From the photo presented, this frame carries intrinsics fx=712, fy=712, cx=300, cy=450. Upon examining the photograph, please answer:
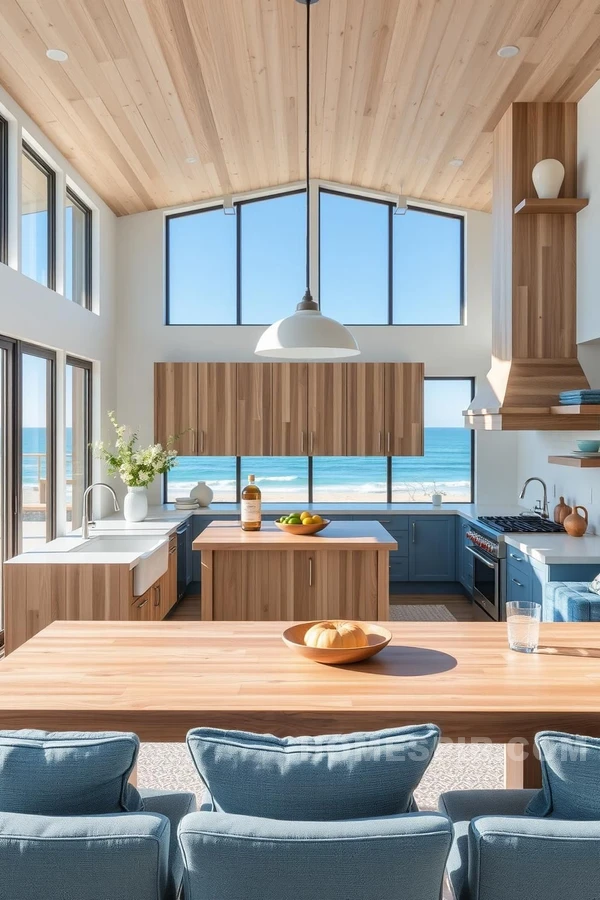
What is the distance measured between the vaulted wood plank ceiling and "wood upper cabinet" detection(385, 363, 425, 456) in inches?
66.6

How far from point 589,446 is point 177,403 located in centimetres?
364

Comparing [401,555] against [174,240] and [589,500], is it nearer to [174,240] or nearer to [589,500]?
[589,500]

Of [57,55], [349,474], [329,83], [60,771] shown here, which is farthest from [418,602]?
[349,474]

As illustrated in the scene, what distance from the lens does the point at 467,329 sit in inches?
271

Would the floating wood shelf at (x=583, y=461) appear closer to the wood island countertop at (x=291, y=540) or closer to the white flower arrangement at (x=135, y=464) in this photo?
the wood island countertop at (x=291, y=540)

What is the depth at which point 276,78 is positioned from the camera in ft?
14.5

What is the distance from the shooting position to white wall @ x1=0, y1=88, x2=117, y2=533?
423cm

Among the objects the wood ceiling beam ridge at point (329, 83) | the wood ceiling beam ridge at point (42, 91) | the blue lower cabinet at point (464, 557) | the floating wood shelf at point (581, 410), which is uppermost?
the wood ceiling beam ridge at point (329, 83)

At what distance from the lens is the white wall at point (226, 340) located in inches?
269

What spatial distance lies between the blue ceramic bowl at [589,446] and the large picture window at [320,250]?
267 centimetres

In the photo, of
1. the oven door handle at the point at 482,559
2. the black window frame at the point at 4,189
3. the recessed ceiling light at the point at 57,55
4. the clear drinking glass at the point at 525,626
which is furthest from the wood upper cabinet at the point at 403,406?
the clear drinking glass at the point at 525,626

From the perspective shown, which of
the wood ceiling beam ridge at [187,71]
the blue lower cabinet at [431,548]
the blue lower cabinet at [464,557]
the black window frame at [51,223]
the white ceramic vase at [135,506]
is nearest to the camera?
the wood ceiling beam ridge at [187,71]

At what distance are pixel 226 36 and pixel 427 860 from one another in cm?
394

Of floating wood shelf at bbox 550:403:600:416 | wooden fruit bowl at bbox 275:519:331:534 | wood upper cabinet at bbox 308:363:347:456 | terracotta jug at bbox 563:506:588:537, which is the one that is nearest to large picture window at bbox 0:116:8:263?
wooden fruit bowl at bbox 275:519:331:534
